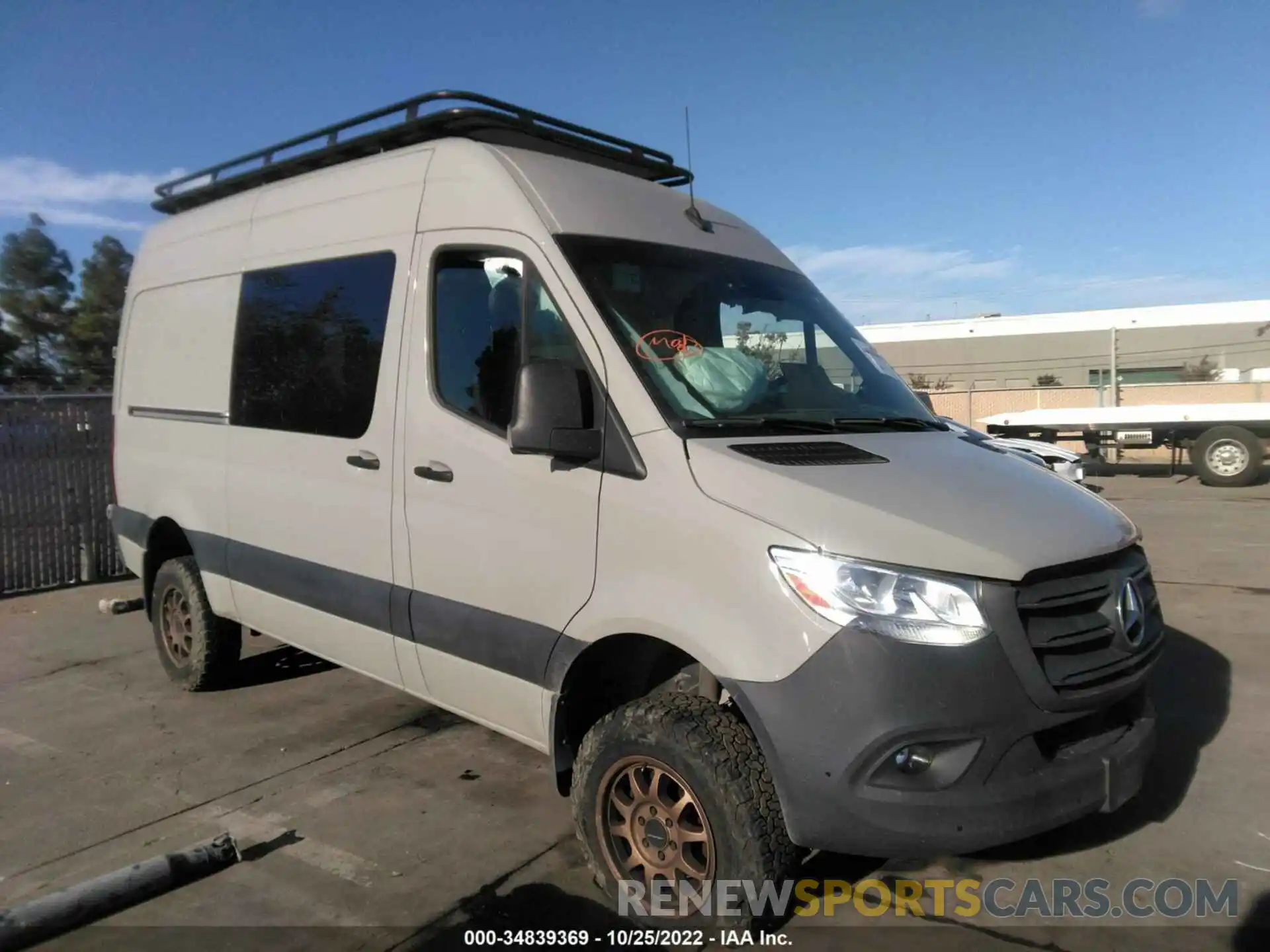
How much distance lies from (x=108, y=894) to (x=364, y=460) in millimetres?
1880

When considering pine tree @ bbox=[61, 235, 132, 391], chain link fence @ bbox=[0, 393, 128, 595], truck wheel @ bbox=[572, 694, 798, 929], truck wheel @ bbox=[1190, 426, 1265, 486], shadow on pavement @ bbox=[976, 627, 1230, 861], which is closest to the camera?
truck wheel @ bbox=[572, 694, 798, 929]

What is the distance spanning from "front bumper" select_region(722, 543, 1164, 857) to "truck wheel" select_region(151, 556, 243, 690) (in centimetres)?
392

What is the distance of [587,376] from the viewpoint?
10.7 ft

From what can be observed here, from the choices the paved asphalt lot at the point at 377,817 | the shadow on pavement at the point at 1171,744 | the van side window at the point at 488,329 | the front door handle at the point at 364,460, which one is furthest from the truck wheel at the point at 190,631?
the shadow on pavement at the point at 1171,744

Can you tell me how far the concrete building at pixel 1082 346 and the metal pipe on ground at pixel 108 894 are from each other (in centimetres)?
4117

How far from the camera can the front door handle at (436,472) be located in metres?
3.70

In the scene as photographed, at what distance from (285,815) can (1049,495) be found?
3.41 meters

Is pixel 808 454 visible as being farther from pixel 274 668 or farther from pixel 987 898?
pixel 274 668

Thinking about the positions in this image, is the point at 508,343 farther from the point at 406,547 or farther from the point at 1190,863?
the point at 1190,863

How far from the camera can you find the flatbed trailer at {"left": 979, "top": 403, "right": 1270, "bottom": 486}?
1731 cm

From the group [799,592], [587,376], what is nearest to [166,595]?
[587,376]

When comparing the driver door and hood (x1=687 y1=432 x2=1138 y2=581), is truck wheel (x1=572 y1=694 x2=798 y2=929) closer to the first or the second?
the driver door

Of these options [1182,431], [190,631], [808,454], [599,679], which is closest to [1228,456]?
[1182,431]

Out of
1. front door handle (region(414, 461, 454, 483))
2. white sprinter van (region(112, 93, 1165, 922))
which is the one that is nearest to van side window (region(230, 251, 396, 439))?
white sprinter van (region(112, 93, 1165, 922))
